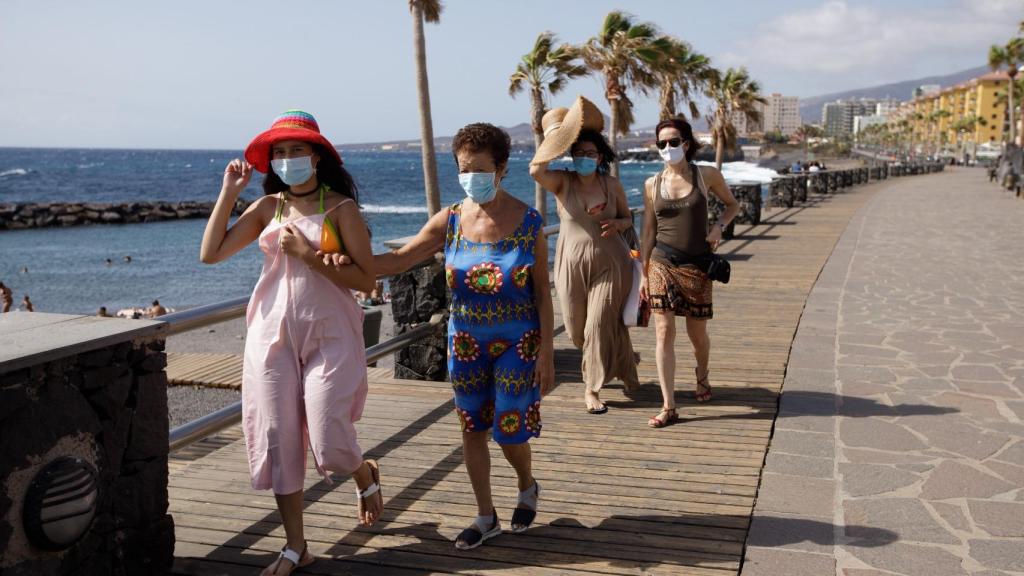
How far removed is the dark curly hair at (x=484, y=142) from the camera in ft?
12.2

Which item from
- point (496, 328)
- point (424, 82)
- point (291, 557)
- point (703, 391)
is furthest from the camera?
point (424, 82)

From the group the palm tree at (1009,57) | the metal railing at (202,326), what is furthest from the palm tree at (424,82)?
the palm tree at (1009,57)

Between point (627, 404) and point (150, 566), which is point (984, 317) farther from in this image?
point (150, 566)

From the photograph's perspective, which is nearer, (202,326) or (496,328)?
(496,328)

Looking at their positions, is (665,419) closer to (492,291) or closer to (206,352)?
(492,291)

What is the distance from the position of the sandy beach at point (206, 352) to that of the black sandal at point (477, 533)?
532cm

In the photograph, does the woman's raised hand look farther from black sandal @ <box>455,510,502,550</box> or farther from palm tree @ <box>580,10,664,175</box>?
palm tree @ <box>580,10,664,175</box>

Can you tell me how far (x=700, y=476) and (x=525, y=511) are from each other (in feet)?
3.75

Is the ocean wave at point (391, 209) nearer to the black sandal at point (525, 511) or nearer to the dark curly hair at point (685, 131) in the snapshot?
the dark curly hair at point (685, 131)

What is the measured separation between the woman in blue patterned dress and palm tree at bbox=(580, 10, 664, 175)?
59.1ft

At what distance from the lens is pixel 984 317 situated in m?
9.49

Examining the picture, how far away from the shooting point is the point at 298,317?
11.5 ft

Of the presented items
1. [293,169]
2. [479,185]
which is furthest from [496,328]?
[293,169]

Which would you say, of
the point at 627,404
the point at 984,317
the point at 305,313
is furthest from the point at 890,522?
the point at 984,317
